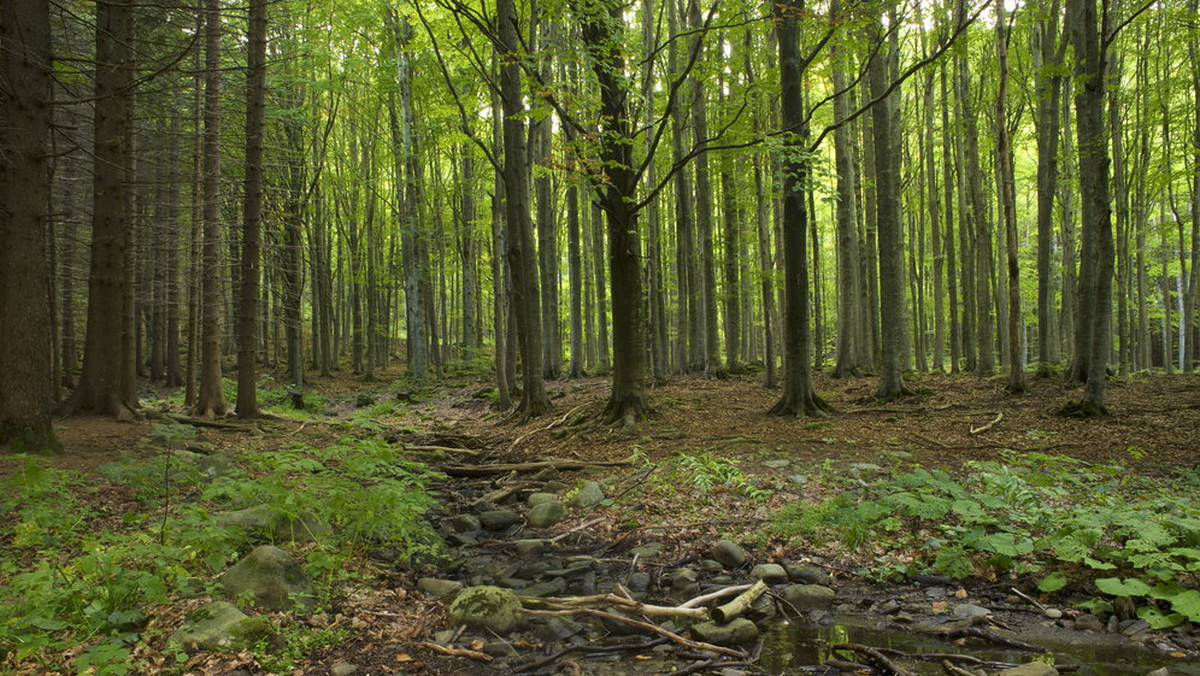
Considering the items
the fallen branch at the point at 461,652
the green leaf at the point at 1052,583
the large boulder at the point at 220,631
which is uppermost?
the large boulder at the point at 220,631

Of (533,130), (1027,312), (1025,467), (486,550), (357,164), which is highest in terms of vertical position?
(357,164)

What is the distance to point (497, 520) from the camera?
6.81 metres

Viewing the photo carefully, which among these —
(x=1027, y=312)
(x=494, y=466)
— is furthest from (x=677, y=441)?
(x=1027, y=312)

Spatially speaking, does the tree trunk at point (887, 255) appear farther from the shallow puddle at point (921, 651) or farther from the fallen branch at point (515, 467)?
the shallow puddle at point (921, 651)

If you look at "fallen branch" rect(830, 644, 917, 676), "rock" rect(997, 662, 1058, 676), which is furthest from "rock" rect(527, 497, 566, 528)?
"rock" rect(997, 662, 1058, 676)

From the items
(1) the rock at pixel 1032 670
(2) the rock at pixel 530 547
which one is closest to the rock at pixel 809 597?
(1) the rock at pixel 1032 670

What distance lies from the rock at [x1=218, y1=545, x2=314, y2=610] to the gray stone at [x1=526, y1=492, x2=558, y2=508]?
319 cm

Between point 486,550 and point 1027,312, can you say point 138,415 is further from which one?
point 1027,312

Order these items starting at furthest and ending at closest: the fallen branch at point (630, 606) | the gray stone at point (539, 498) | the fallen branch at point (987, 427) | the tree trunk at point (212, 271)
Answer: the tree trunk at point (212, 271) → the fallen branch at point (987, 427) → the gray stone at point (539, 498) → the fallen branch at point (630, 606)

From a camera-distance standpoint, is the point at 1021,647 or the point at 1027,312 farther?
the point at 1027,312

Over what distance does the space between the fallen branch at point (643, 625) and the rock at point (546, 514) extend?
7.86 feet

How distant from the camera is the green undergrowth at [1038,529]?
3.80 m

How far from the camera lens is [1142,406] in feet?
32.4

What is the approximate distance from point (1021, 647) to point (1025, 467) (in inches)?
161
